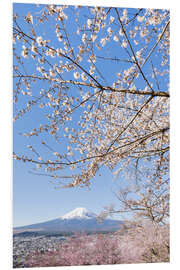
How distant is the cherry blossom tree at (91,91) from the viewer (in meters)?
1.38

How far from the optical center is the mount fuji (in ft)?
5.73

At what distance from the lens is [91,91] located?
1565 millimetres

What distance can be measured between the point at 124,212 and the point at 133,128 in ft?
3.11

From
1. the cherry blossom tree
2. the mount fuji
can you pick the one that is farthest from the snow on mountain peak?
the cherry blossom tree

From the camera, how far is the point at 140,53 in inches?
67.9

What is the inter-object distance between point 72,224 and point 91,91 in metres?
1.17

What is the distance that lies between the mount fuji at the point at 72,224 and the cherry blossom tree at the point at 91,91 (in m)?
0.31

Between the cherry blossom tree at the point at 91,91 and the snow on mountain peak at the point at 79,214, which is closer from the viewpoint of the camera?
the cherry blossom tree at the point at 91,91

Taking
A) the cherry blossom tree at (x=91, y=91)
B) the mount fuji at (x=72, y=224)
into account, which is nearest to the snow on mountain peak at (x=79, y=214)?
the mount fuji at (x=72, y=224)

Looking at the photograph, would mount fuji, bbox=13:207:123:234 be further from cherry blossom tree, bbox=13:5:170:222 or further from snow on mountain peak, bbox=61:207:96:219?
cherry blossom tree, bbox=13:5:170:222

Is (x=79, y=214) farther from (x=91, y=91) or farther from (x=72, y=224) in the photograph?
(x=91, y=91)

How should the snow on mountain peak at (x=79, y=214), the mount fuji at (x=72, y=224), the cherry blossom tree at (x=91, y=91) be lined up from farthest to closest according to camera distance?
the snow on mountain peak at (x=79, y=214) < the mount fuji at (x=72, y=224) < the cherry blossom tree at (x=91, y=91)

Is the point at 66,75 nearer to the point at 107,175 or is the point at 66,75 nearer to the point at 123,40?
the point at 123,40

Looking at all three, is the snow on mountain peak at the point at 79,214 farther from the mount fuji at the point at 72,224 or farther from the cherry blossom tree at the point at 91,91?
the cherry blossom tree at the point at 91,91
